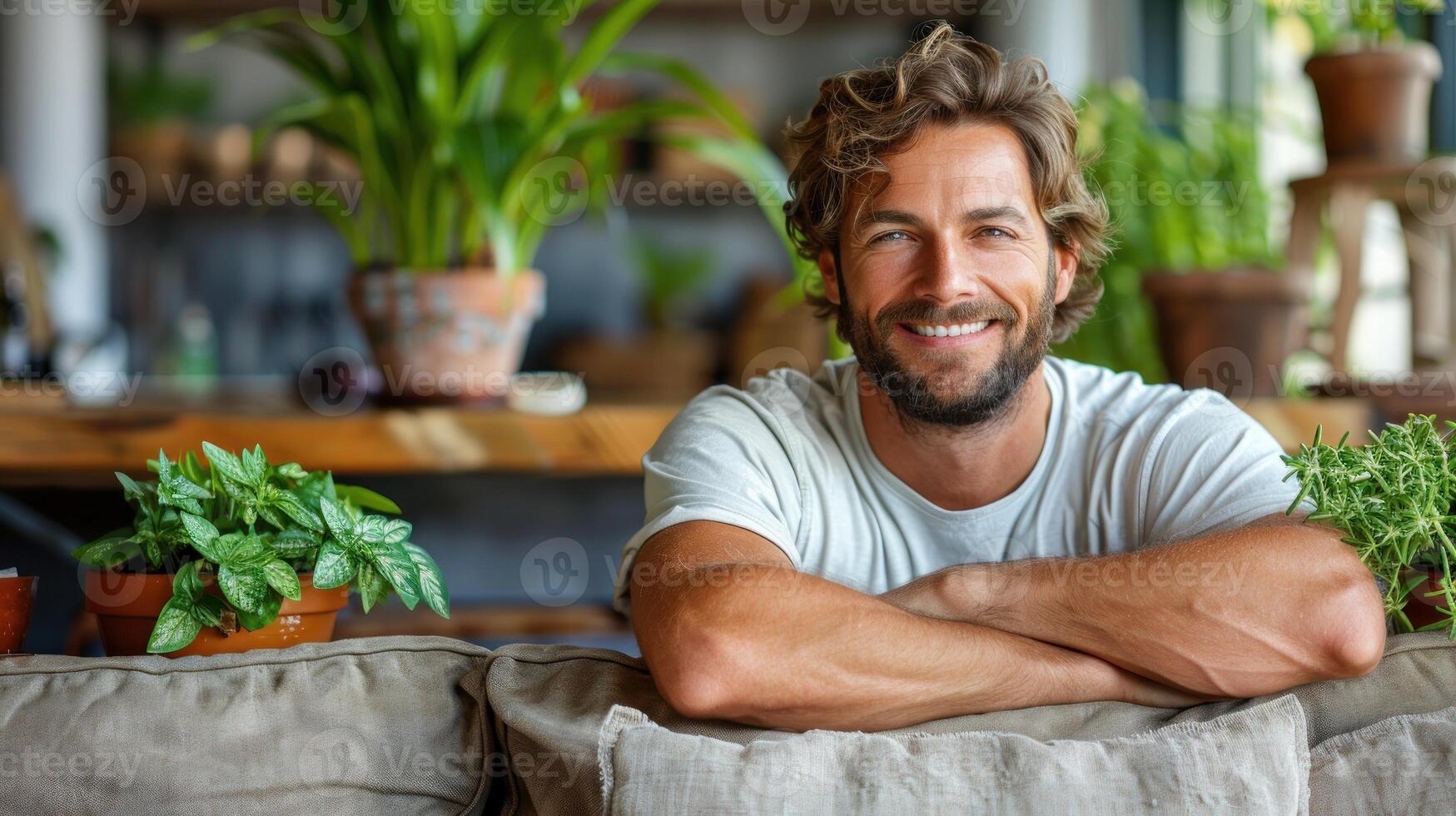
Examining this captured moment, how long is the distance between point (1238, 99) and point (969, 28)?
0.90m

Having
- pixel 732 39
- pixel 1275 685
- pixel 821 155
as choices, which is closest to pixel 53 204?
pixel 732 39

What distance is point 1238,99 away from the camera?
348cm

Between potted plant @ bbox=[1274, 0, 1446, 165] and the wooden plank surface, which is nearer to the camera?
the wooden plank surface

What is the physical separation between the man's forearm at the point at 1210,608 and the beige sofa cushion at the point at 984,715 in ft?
0.10

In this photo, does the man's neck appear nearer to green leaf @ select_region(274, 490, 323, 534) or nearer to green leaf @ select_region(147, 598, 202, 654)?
green leaf @ select_region(274, 490, 323, 534)

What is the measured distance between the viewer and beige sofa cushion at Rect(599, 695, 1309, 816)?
2.82 feet

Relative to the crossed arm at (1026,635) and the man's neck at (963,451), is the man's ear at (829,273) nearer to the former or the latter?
the man's neck at (963,451)

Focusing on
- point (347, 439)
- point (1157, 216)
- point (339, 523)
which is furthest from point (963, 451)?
point (1157, 216)

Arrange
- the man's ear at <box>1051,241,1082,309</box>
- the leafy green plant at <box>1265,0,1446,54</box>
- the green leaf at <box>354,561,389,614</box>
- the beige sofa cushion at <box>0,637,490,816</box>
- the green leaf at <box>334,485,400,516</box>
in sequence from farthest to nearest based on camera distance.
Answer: the leafy green plant at <box>1265,0,1446,54</box>
the man's ear at <box>1051,241,1082,309</box>
the green leaf at <box>334,485,400,516</box>
the green leaf at <box>354,561,389,614</box>
the beige sofa cushion at <box>0,637,490,816</box>

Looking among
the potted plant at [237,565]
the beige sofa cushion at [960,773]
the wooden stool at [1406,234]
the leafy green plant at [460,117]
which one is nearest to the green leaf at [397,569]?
the potted plant at [237,565]

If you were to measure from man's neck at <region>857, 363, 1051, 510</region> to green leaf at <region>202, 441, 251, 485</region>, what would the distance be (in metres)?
0.63

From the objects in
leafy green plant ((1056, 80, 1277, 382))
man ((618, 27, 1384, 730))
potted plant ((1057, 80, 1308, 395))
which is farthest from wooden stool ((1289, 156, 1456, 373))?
man ((618, 27, 1384, 730))

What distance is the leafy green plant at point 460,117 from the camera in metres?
1.70

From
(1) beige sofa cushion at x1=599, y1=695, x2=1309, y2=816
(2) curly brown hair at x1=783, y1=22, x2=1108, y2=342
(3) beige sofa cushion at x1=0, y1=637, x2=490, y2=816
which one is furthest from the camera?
(2) curly brown hair at x1=783, y1=22, x2=1108, y2=342
